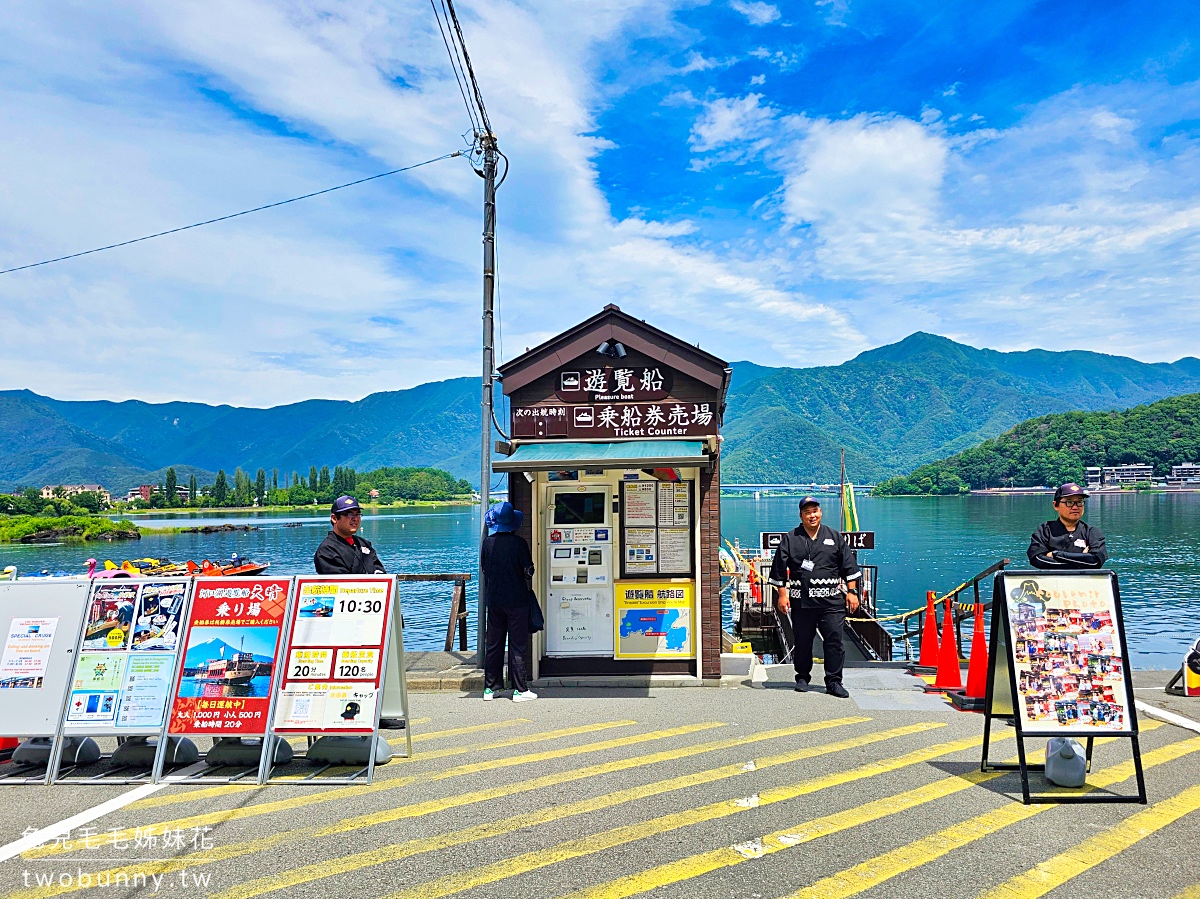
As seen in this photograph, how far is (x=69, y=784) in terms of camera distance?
18.1 feet

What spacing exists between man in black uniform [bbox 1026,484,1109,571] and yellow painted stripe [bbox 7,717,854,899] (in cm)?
213

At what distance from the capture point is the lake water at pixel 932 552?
31.4 meters

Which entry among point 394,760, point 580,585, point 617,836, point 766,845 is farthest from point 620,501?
point 766,845

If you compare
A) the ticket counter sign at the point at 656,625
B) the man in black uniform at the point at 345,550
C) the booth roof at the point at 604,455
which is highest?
the booth roof at the point at 604,455

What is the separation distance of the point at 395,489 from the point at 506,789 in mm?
177941

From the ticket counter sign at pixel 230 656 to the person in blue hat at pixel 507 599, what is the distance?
8.30ft

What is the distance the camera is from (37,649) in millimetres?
5781

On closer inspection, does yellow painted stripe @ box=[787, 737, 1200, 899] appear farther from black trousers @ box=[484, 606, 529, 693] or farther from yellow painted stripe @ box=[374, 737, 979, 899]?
black trousers @ box=[484, 606, 529, 693]

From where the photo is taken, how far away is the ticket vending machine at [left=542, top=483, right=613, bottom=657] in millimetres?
8750

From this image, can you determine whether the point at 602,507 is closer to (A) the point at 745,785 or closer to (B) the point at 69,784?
(A) the point at 745,785

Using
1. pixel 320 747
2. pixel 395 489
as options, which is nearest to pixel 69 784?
pixel 320 747

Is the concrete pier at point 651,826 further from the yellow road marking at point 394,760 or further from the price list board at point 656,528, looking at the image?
the price list board at point 656,528

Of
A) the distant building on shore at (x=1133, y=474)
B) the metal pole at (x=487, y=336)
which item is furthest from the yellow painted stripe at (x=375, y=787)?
the distant building on shore at (x=1133, y=474)

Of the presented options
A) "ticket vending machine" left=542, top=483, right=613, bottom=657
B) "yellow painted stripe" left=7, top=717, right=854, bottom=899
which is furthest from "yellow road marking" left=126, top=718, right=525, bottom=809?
"ticket vending machine" left=542, top=483, right=613, bottom=657
